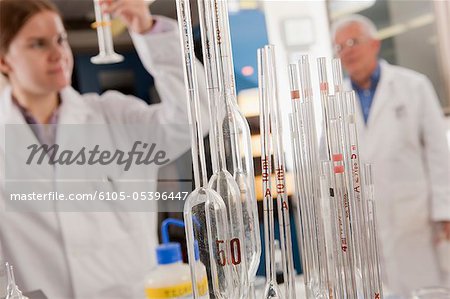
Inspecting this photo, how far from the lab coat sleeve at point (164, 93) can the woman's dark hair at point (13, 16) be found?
249mm

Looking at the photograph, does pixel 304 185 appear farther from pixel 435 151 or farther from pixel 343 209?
pixel 435 151

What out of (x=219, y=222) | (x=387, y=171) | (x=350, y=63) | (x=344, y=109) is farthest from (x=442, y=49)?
(x=219, y=222)

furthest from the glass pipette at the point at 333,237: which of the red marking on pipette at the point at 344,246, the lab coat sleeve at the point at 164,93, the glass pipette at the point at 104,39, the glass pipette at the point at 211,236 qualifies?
the glass pipette at the point at 104,39

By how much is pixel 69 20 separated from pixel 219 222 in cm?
89

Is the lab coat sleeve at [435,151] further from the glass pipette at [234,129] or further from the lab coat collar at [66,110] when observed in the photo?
the glass pipette at [234,129]

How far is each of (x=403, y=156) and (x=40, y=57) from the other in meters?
1.18

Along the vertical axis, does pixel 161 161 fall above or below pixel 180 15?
below

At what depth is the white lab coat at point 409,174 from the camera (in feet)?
5.72

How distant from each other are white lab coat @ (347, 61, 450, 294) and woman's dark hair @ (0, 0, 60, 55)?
41.5 inches

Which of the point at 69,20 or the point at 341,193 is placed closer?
the point at 341,193

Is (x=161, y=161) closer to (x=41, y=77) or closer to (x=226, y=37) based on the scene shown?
(x=41, y=77)

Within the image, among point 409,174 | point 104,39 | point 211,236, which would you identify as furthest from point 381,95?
point 211,236

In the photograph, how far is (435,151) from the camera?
175cm

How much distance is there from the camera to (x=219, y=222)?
0.58 meters
